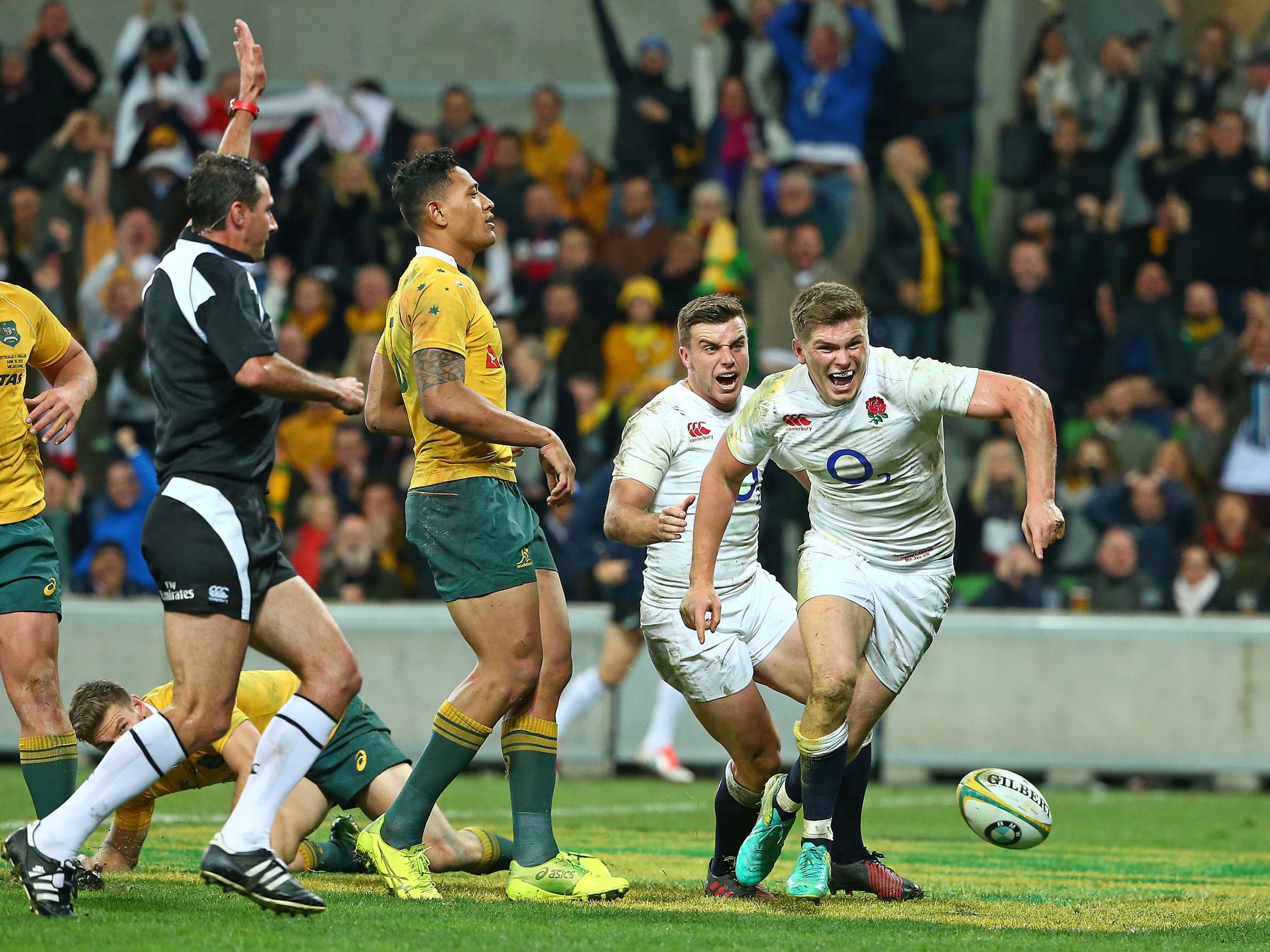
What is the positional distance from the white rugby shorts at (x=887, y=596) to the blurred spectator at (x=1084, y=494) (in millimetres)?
7493

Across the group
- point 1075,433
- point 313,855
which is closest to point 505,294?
point 1075,433

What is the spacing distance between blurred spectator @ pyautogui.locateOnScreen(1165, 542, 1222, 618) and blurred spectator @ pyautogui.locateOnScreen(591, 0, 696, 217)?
644 cm

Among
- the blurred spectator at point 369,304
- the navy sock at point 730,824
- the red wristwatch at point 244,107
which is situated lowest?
the navy sock at point 730,824

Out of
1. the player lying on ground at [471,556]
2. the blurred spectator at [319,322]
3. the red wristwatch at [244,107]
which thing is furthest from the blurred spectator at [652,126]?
the player lying on ground at [471,556]

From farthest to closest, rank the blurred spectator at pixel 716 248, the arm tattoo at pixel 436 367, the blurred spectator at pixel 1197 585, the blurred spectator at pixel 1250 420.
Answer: the blurred spectator at pixel 716 248
the blurred spectator at pixel 1250 420
the blurred spectator at pixel 1197 585
the arm tattoo at pixel 436 367

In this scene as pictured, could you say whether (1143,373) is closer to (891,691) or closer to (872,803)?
(872,803)

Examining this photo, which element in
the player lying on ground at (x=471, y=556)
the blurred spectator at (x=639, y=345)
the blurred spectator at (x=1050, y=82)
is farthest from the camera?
the blurred spectator at (x=1050, y=82)

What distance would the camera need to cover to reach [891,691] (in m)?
7.26

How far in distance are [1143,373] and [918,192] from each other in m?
2.64

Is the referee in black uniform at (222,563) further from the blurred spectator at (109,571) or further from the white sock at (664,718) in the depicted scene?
the blurred spectator at (109,571)

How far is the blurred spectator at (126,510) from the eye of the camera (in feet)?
49.5

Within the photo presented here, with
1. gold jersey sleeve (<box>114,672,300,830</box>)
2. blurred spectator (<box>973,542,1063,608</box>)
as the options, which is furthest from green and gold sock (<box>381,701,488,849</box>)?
blurred spectator (<box>973,542,1063,608</box>)

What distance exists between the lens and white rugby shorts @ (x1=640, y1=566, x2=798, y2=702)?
7215mm

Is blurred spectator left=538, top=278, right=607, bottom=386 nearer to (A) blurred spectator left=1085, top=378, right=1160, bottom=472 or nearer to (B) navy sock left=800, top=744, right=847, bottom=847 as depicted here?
(A) blurred spectator left=1085, top=378, right=1160, bottom=472
